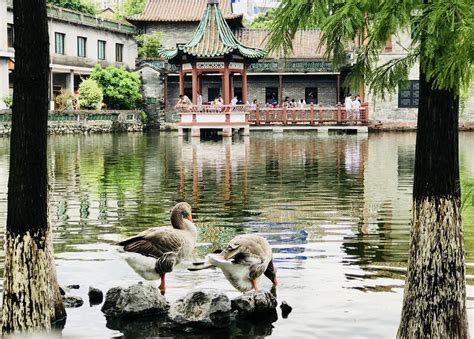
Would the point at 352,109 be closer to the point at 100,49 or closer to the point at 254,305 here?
the point at 100,49

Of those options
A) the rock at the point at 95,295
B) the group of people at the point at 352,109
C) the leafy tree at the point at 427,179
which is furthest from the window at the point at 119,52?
the leafy tree at the point at 427,179

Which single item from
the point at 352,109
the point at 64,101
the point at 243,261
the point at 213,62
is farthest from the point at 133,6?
the point at 243,261

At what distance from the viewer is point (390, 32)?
243 inches

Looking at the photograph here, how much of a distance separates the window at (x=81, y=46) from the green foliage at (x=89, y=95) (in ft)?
25.3

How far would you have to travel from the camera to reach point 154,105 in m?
59.4

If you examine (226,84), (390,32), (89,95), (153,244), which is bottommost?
(153,244)

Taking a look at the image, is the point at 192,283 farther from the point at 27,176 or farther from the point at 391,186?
the point at 391,186

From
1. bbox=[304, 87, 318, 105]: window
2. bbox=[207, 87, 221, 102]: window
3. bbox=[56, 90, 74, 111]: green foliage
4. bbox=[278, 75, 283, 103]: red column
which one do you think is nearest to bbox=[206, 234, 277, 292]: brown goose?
bbox=[56, 90, 74, 111]: green foliage

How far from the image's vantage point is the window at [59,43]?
56200 millimetres

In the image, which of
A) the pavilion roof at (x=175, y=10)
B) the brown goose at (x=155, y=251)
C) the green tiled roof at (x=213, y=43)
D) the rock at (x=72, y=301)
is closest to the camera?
the rock at (x=72, y=301)

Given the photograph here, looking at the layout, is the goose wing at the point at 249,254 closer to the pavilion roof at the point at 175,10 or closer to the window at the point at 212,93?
the window at the point at 212,93

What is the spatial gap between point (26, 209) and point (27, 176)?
27 cm

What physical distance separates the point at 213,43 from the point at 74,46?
45.9 feet

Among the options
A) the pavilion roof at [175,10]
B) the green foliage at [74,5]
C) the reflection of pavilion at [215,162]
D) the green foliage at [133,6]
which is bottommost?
the reflection of pavilion at [215,162]
